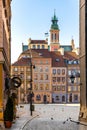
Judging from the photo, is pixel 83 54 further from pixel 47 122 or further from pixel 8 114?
pixel 8 114

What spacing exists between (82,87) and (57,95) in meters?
134

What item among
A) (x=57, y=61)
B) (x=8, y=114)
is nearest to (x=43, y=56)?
(x=57, y=61)

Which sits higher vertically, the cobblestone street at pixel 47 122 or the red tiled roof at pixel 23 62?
the red tiled roof at pixel 23 62

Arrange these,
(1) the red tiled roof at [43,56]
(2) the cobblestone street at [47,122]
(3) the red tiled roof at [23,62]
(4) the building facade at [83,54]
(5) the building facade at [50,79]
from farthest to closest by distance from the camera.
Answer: (5) the building facade at [50,79] → (1) the red tiled roof at [43,56] → (3) the red tiled roof at [23,62] → (4) the building facade at [83,54] → (2) the cobblestone street at [47,122]

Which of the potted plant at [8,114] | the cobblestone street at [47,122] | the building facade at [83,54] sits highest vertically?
the building facade at [83,54]

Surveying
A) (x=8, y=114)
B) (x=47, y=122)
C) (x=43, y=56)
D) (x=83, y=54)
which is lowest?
(x=47, y=122)

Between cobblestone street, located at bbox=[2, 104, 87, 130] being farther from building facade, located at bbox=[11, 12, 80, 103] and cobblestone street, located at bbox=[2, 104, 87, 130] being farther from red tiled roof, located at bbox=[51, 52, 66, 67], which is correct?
red tiled roof, located at bbox=[51, 52, 66, 67]

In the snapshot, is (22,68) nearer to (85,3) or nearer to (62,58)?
(62,58)

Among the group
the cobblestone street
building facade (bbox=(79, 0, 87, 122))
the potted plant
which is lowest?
the cobblestone street

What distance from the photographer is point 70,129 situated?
31078 millimetres

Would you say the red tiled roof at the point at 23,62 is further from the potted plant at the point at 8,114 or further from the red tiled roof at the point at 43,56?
the potted plant at the point at 8,114

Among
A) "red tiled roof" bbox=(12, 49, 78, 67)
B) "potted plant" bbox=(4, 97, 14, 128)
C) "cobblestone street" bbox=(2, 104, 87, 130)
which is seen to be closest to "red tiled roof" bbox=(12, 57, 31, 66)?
"red tiled roof" bbox=(12, 49, 78, 67)

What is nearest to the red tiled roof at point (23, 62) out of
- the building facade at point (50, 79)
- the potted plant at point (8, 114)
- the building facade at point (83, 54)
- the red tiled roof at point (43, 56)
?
the red tiled roof at point (43, 56)

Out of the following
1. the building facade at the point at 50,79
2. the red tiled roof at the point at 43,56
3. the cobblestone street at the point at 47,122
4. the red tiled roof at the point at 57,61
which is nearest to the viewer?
the cobblestone street at the point at 47,122
